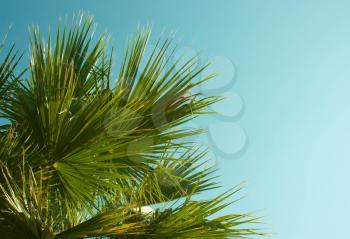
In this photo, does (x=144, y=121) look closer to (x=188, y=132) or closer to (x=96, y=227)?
(x=188, y=132)

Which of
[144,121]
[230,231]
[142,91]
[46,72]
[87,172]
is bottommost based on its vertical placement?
[230,231]

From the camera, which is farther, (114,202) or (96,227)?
(114,202)

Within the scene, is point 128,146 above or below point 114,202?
above

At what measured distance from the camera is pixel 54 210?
2836mm

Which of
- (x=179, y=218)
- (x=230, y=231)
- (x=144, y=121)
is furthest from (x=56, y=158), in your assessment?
(x=230, y=231)

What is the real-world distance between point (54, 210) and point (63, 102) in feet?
2.42

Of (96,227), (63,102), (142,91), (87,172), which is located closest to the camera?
(96,227)

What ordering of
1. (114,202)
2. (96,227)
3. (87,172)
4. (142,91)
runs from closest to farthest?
(96,227)
(87,172)
(142,91)
(114,202)

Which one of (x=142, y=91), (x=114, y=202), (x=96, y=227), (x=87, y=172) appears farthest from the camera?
(x=114, y=202)

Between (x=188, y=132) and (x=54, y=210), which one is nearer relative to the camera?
(x=54, y=210)

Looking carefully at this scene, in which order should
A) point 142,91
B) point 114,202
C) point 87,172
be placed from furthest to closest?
point 114,202 → point 142,91 → point 87,172

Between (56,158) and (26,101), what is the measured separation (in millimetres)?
536

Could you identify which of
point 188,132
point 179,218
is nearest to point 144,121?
point 188,132

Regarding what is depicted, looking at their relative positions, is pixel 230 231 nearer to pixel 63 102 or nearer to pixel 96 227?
pixel 96 227
